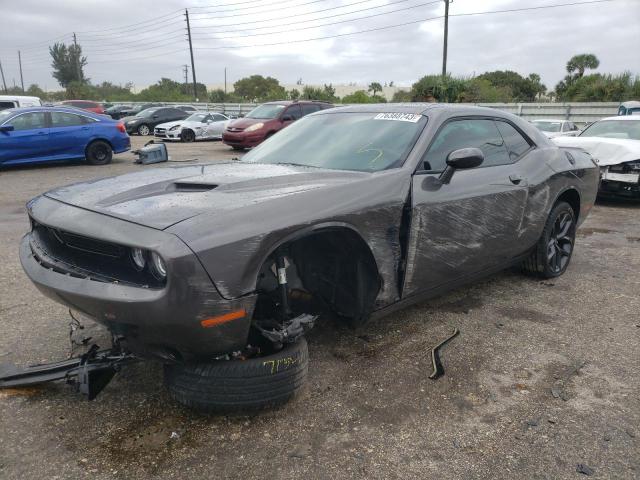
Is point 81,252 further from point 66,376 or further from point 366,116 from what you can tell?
point 366,116

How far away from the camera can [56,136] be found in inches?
455

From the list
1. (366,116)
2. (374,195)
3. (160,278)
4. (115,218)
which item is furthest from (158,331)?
(366,116)

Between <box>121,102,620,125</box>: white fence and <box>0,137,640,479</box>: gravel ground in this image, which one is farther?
<box>121,102,620,125</box>: white fence

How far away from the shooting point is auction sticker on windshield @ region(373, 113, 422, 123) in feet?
11.3

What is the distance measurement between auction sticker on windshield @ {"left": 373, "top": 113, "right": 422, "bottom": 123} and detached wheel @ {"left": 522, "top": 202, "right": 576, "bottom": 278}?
169 centimetres

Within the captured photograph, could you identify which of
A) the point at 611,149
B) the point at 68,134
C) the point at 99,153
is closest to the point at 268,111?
the point at 99,153

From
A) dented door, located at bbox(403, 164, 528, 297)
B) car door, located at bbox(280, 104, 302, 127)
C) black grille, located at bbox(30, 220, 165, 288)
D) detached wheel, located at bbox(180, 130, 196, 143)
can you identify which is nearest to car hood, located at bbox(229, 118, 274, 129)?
car door, located at bbox(280, 104, 302, 127)

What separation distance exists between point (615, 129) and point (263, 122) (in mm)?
8909

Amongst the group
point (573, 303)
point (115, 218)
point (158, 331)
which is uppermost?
point (115, 218)

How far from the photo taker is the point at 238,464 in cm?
218

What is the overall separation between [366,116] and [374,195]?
1.08 metres

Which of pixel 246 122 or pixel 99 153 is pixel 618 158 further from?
pixel 99 153

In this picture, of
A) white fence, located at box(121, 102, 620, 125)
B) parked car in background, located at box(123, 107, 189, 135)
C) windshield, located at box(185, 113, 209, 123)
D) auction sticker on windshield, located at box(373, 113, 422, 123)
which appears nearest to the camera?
auction sticker on windshield, located at box(373, 113, 422, 123)

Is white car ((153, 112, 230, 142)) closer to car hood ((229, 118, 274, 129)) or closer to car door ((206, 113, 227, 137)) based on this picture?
car door ((206, 113, 227, 137))
